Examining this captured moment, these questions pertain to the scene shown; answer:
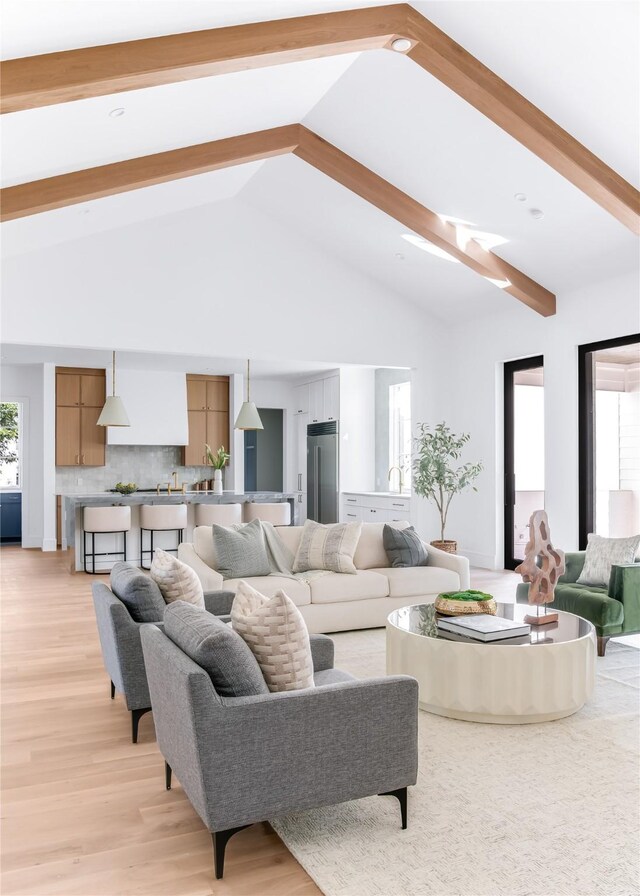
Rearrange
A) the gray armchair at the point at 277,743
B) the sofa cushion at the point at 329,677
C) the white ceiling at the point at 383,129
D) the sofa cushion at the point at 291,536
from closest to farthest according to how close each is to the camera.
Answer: the gray armchair at the point at 277,743, the sofa cushion at the point at 329,677, the white ceiling at the point at 383,129, the sofa cushion at the point at 291,536

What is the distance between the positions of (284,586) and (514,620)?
1.64 meters

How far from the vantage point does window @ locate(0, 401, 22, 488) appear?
11117 mm

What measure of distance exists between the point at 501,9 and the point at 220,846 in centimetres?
451

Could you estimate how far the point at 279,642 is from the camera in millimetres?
2375

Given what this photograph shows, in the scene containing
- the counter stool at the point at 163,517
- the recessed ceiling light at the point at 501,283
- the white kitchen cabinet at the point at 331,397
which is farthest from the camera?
the white kitchen cabinet at the point at 331,397

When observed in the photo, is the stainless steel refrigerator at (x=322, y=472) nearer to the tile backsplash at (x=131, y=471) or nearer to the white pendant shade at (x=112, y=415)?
the tile backsplash at (x=131, y=471)

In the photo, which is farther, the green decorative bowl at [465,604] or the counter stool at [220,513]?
the counter stool at [220,513]

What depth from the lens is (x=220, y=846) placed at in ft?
7.07

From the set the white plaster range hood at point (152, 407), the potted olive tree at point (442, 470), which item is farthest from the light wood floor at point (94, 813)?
the white plaster range hood at point (152, 407)

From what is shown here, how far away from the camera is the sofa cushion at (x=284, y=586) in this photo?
4871 mm

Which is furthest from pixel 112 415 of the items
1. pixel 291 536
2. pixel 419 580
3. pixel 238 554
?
pixel 419 580

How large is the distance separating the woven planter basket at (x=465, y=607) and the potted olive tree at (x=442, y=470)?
3.83 metres

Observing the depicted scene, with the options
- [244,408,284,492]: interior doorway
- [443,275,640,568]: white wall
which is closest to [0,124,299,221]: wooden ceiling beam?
[443,275,640,568]: white wall

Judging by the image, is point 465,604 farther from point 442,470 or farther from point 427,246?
point 427,246
